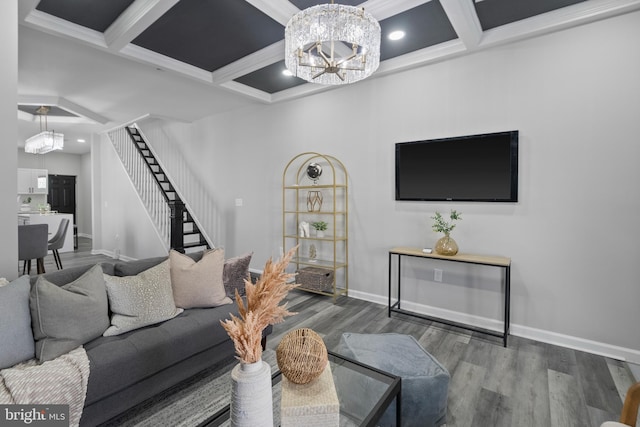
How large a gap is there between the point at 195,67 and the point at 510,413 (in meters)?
4.37

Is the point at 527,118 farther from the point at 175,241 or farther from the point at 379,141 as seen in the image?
the point at 175,241

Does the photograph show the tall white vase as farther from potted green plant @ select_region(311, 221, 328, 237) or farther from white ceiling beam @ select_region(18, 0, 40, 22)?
white ceiling beam @ select_region(18, 0, 40, 22)

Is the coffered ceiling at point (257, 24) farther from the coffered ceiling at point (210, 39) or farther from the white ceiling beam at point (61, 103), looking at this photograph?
the white ceiling beam at point (61, 103)

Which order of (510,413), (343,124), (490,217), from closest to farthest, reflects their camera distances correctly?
(510,413)
(490,217)
(343,124)

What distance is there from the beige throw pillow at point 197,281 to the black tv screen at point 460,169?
2.13m

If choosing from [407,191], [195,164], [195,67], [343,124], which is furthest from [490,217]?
[195,164]

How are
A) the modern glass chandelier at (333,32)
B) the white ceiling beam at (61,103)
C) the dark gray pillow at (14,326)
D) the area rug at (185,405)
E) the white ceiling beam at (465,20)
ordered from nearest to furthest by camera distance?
the dark gray pillow at (14,326) → the area rug at (185,405) → the modern glass chandelier at (333,32) → the white ceiling beam at (465,20) → the white ceiling beam at (61,103)

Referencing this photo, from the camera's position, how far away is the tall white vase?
0.96 meters

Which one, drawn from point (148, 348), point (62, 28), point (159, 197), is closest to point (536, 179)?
point (148, 348)

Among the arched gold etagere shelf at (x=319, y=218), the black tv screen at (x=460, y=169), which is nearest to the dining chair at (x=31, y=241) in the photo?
the arched gold etagere shelf at (x=319, y=218)

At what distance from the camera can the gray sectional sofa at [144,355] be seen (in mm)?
1593

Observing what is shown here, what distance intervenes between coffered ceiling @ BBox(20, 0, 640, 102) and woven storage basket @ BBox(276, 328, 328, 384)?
2476 millimetres

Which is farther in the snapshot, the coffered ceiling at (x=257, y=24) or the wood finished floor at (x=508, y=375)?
the coffered ceiling at (x=257, y=24)

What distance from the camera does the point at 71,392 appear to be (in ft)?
4.72
